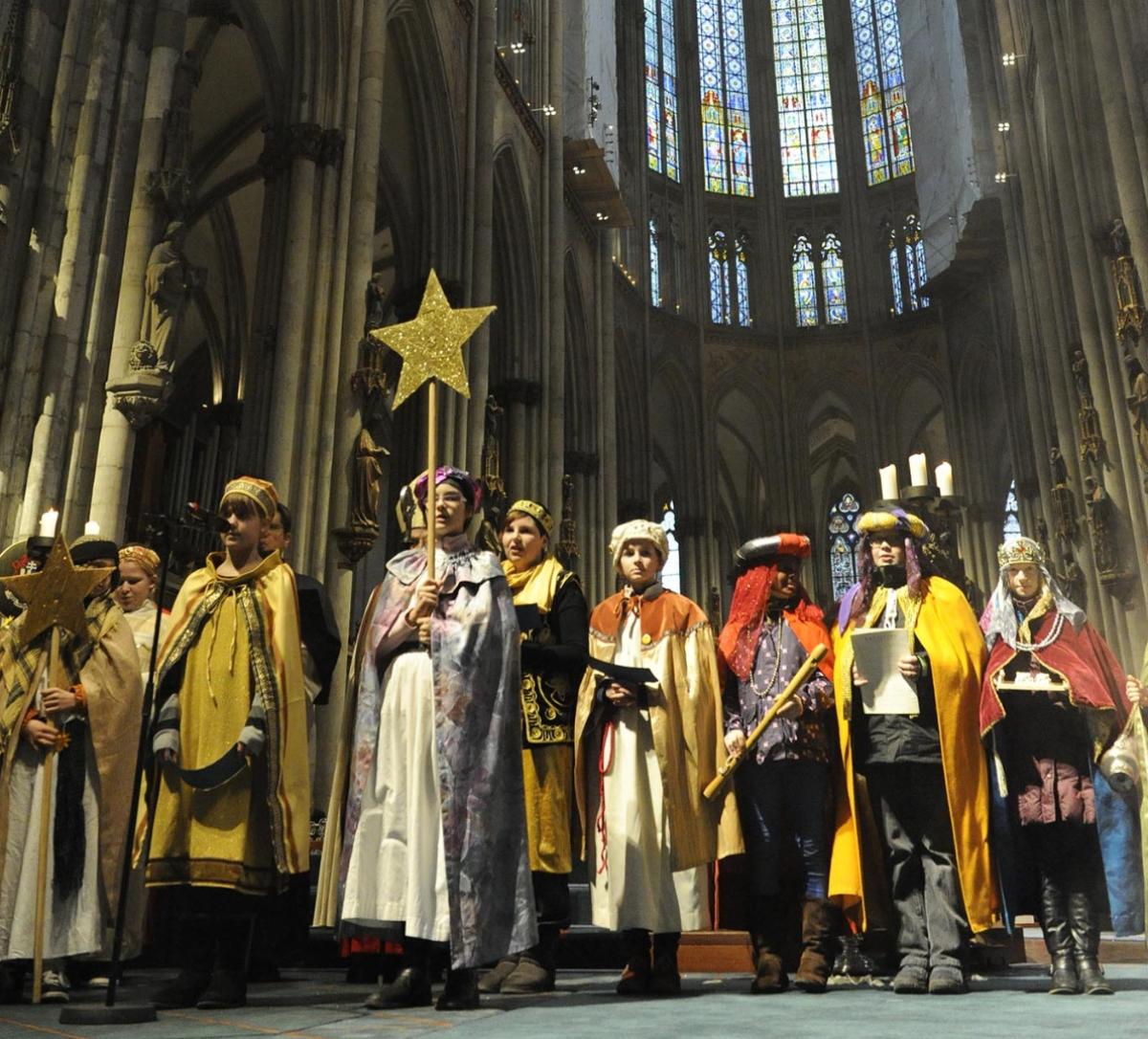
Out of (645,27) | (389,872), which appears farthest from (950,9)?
(389,872)

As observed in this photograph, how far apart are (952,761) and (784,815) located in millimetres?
588

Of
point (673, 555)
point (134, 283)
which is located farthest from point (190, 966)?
point (673, 555)

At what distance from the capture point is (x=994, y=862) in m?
4.08

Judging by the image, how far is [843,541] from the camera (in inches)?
1072

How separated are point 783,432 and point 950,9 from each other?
345 inches

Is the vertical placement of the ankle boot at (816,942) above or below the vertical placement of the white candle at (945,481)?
below

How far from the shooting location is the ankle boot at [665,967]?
12.7 feet

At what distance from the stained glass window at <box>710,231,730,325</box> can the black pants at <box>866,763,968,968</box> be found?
75.6ft

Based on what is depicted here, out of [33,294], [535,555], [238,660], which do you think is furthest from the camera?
[33,294]

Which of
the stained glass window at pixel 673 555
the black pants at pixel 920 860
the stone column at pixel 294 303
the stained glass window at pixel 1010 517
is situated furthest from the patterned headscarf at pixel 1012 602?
the stained glass window at pixel 673 555

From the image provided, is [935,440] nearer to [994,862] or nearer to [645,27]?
[645,27]

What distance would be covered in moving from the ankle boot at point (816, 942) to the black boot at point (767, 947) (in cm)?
8

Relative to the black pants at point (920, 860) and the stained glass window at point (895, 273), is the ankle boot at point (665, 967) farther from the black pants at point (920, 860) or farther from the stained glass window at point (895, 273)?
the stained glass window at point (895, 273)

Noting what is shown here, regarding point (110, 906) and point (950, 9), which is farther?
point (950, 9)
